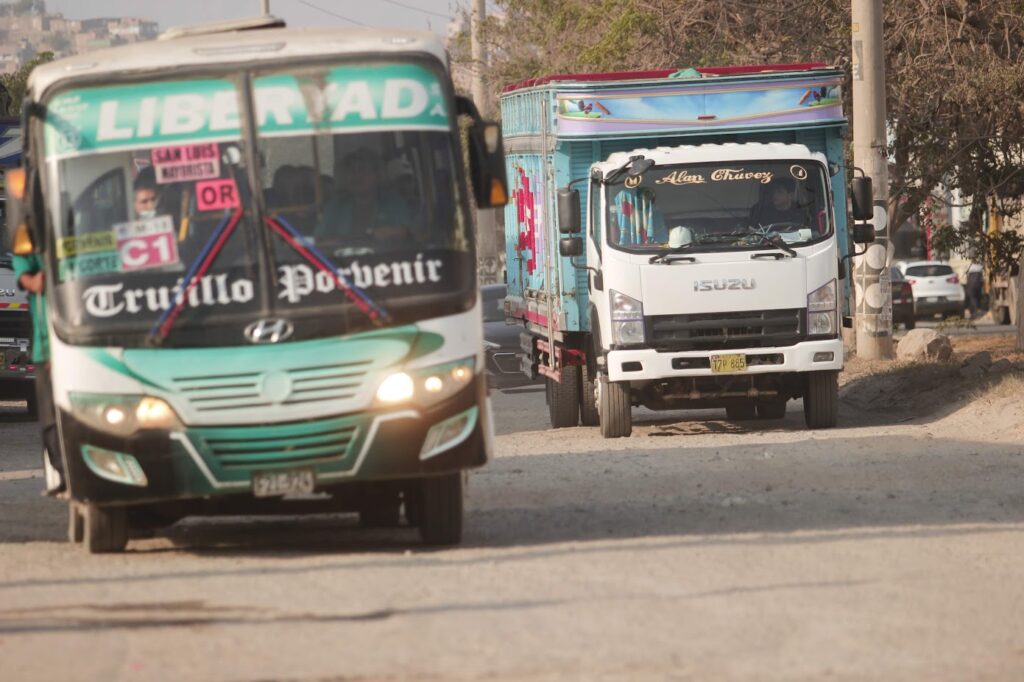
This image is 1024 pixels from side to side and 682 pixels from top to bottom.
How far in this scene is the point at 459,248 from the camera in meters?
10.4

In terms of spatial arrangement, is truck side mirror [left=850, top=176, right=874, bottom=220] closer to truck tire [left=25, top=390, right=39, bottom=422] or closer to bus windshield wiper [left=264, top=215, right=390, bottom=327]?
bus windshield wiper [left=264, top=215, right=390, bottom=327]

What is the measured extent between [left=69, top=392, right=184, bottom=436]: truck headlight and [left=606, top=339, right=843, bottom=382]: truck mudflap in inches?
319

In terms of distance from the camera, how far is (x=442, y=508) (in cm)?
1083

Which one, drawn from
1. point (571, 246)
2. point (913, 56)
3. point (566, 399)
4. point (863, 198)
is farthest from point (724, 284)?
point (913, 56)

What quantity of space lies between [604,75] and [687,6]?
10.2 meters

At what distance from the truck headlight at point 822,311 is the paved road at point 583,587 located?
2868 mm

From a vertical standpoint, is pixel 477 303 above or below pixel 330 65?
below

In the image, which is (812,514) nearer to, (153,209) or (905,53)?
(153,209)

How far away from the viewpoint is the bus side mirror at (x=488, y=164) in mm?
10578

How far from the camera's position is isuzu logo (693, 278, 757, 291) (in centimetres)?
1736

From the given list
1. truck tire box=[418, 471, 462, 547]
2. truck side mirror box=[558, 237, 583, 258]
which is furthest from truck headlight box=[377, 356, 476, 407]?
truck side mirror box=[558, 237, 583, 258]

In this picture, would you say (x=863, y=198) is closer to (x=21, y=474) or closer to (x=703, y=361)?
(x=703, y=361)

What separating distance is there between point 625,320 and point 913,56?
10732mm

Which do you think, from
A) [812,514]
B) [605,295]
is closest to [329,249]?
[812,514]
